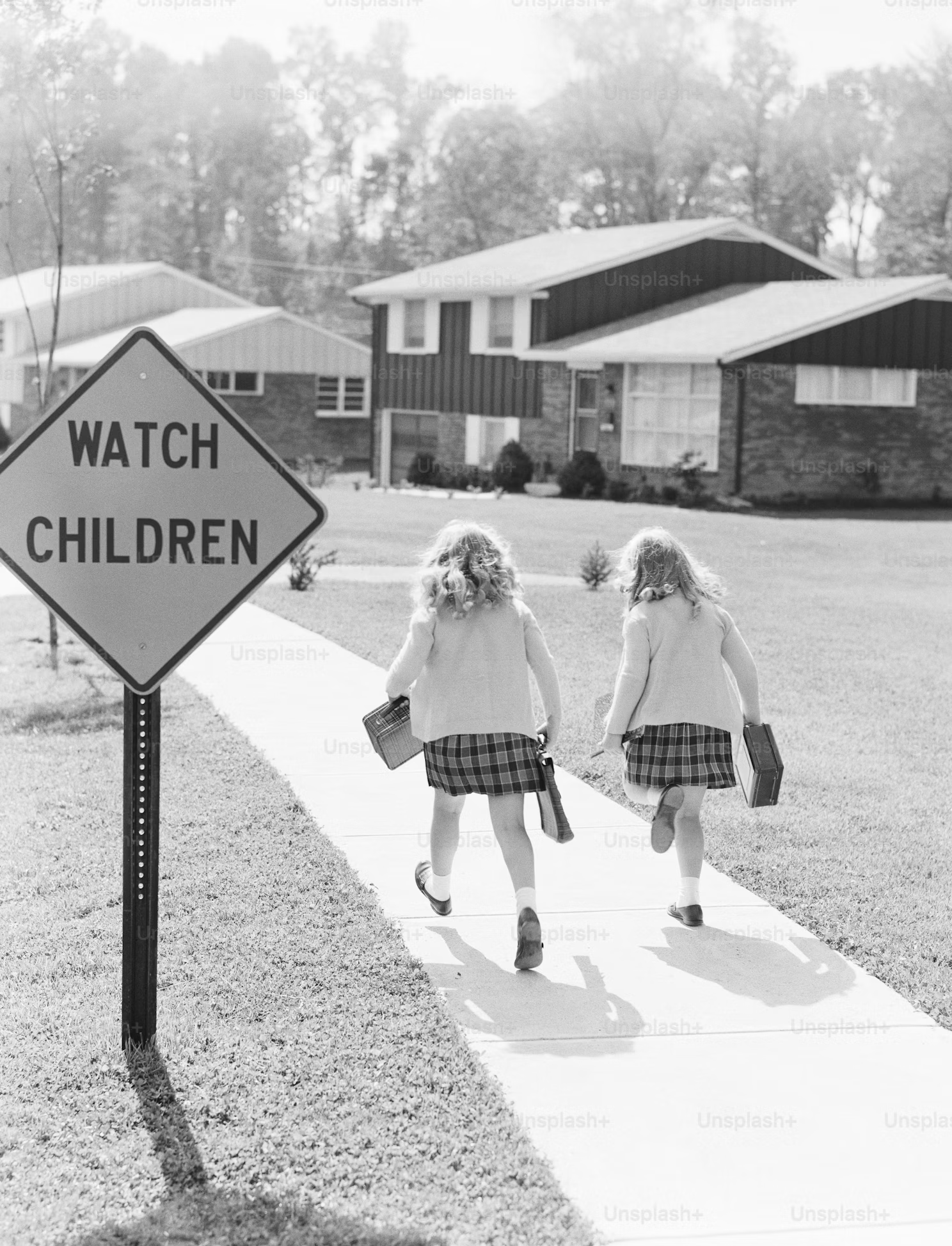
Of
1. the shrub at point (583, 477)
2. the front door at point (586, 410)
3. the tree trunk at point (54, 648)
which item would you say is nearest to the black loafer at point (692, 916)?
the tree trunk at point (54, 648)

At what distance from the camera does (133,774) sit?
463 cm

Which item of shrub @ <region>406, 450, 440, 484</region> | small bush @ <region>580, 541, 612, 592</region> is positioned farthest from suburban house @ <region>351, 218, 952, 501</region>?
small bush @ <region>580, 541, 612, 592</region>

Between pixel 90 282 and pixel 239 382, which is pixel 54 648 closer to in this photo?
pixel 239 382

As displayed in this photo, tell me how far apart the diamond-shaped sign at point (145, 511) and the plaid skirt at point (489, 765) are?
59.8 inches

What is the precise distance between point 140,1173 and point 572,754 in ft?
17.3

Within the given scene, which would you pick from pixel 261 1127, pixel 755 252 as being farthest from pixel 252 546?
pixel 755 252

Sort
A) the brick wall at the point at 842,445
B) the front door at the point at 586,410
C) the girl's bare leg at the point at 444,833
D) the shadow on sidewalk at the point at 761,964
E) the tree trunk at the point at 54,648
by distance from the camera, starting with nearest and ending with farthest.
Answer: the shadow on sidewalk at the point at 761,964 < the girl's bare leg at the point at 444,833 < the tree trunk at the point at 54,648 < the brick wall at the point at 842,445 < the front door at the point at 586,410

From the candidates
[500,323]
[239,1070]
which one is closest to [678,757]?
[239,1070]

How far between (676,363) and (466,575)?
26170 millimetres

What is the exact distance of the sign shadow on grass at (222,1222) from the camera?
3.79 metres

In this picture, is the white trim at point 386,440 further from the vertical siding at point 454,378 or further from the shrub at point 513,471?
the shrub at point 513,471

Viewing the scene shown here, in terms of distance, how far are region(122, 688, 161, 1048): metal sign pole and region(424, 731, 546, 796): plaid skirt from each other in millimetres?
1437

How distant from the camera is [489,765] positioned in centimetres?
588

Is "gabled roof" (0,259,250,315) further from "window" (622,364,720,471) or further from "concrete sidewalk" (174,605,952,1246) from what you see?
"concrete sidewalk" (174,605,952,1246)
